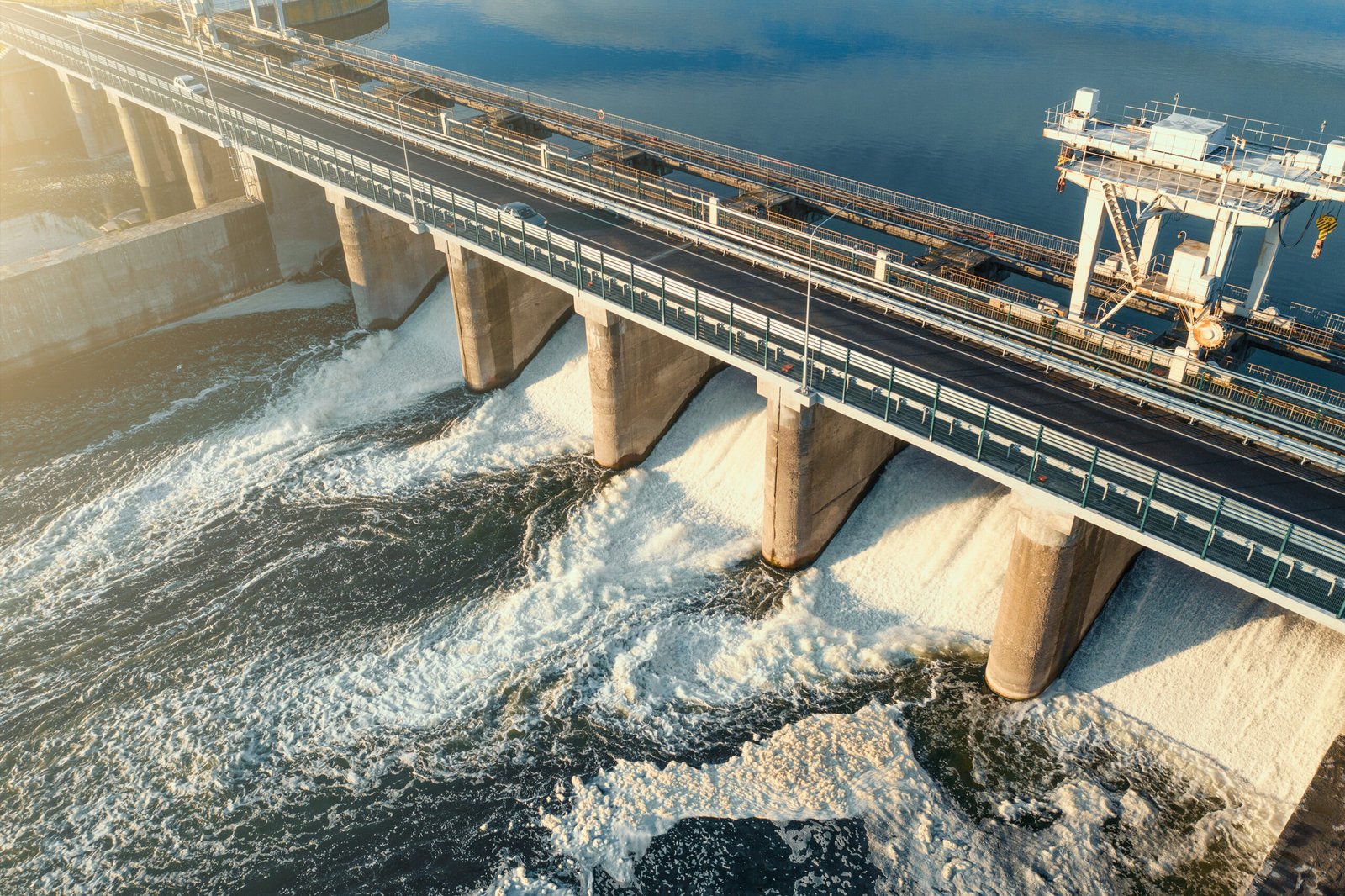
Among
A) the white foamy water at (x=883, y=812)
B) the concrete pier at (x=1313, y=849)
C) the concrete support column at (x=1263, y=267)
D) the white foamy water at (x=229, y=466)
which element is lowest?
the white foamy water at (x=883, y=812)

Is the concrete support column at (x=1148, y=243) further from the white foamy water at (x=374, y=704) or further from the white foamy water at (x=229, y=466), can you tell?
the white foamy water at (x=229, y=466)

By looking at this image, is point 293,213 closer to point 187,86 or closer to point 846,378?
point 187,86

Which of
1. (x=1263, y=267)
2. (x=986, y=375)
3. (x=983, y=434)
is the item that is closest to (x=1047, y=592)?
(x=983, y=434)

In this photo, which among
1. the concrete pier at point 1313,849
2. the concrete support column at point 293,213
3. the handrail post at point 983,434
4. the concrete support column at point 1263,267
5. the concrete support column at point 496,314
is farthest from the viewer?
the concrete support column at point 293,213

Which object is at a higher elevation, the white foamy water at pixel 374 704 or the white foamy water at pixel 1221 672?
the white foamy water at pixel 1221 672

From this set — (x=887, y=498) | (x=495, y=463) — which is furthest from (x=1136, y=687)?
(x=495, y=463)

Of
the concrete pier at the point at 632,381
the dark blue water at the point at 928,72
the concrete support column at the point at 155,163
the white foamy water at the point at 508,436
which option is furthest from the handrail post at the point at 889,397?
the concrete support column at the point at 155,163

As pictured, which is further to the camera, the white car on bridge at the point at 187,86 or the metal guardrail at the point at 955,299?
the white car on bridge at the point at 187,86

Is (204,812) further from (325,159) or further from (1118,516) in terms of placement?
(325,159)
